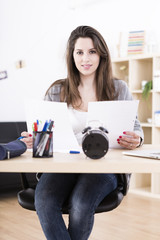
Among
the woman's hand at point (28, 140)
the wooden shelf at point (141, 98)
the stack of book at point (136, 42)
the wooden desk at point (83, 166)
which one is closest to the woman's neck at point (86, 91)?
the woman's hand at point (28, 140)

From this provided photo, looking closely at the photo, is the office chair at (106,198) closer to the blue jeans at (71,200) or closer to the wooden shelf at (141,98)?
the blue jeans at (71,200)

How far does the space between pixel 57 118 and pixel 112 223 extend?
1.73m

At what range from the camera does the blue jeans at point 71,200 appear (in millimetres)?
1497

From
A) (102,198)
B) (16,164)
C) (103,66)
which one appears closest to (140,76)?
(103,66)

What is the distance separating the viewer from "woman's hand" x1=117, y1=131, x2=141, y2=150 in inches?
62.5

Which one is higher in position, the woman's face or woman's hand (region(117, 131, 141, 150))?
the woman's face

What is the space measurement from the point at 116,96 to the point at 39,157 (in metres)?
0.74

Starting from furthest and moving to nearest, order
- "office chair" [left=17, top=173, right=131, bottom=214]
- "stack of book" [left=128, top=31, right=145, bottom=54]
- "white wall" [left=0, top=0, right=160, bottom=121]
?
1. "white wall" [left=0, top=0, right=160, bottom=121]
2. "stack of book" [left=128, top=31, right=145, bottom=54]
3. "office chair" [left=17, top=173, right=131, bottom=214]

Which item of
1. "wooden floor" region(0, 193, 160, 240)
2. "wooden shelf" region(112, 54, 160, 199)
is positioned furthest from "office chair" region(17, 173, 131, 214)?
"wooden shelf" region(112, 54, 160, 199)

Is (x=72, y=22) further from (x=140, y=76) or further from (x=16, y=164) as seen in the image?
(x=16, y=164)

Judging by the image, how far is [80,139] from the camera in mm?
1822

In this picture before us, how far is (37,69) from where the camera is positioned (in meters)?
4.74

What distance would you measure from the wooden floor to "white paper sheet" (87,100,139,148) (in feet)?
4.52

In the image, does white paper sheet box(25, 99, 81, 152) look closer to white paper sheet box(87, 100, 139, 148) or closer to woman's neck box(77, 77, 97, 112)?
white paper sheet box(87, 100, 139, 148)
